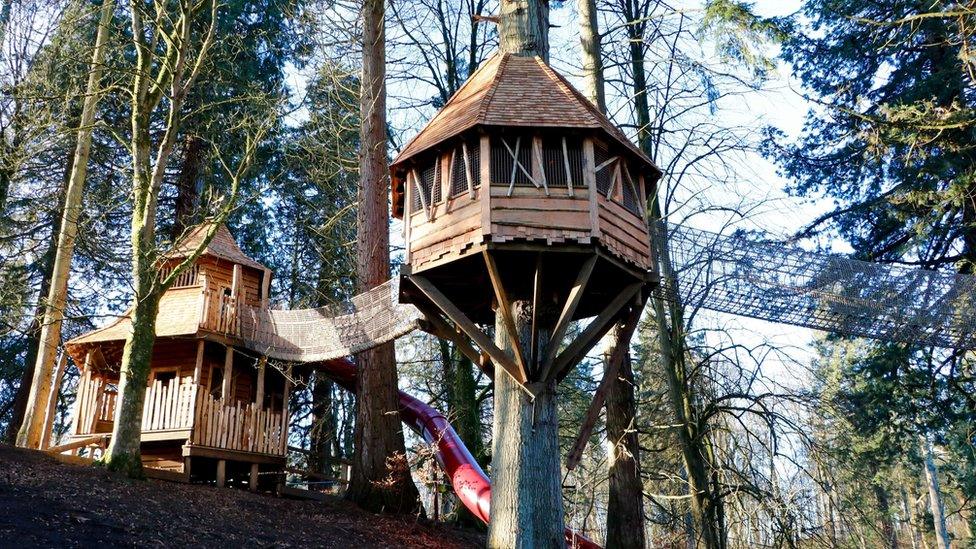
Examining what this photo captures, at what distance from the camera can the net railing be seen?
32.8ft

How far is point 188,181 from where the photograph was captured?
17953 millimetres

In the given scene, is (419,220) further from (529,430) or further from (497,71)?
(529,430)

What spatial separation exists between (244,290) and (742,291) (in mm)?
9614

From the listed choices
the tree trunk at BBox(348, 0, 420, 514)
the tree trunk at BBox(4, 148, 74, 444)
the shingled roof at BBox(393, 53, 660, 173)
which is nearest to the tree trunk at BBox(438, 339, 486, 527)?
the tree trunk at BBox(348, 0, 420, 514)

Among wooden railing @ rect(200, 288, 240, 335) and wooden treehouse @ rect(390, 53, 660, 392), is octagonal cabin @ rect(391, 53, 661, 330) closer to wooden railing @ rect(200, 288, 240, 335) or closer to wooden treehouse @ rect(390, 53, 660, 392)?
wooden treehouse @ rect(390, 53, 660, 392)

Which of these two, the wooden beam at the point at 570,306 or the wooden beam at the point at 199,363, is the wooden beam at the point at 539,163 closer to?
the wooden beam at the point at 570,306

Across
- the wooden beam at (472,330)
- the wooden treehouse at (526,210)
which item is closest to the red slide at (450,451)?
the wooden beam at (472,330)

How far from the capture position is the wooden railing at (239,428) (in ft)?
43.2

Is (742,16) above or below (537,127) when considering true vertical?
above

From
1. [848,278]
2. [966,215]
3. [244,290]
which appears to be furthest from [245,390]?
[966,215]

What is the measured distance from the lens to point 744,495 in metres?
11.0

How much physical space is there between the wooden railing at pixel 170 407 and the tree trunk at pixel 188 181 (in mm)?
5187

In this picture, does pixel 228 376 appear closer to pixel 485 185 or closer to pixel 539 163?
pixel 485 185

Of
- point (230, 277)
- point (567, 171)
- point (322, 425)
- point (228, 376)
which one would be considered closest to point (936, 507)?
point (322, 425)
